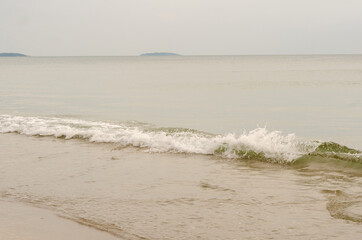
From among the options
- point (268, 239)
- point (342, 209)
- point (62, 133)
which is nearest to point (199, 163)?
point (342, 209)

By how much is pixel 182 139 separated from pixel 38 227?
8.26 meters

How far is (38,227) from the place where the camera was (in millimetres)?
6383

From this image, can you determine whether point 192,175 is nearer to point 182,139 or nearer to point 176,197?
point 176,197

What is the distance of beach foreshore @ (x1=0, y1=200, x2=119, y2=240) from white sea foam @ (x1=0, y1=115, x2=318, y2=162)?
605cm

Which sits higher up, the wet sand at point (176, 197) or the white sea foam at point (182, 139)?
the white sea foam at point (182, 139)

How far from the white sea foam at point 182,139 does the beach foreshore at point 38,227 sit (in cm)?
605

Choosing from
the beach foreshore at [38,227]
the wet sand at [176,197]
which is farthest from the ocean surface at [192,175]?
the beach foreshore at [38,227]

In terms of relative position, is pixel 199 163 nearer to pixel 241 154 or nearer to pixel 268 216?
pixel 241 154

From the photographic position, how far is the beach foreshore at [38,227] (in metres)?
5.98

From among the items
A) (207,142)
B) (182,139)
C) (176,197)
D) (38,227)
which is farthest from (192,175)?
(182,139)

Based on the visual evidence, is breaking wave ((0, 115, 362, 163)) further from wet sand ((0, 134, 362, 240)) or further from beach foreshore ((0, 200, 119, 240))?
beach foreshore ((0, 200, 119, 240))

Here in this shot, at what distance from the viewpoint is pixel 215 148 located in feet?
40.9

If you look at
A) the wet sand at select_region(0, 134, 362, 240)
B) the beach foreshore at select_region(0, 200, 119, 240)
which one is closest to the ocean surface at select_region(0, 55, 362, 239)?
the wet sand at select_region(0, 134, 362, 240)

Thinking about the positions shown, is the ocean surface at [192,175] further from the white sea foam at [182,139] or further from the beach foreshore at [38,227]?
the beach foreshore at [38,227]
